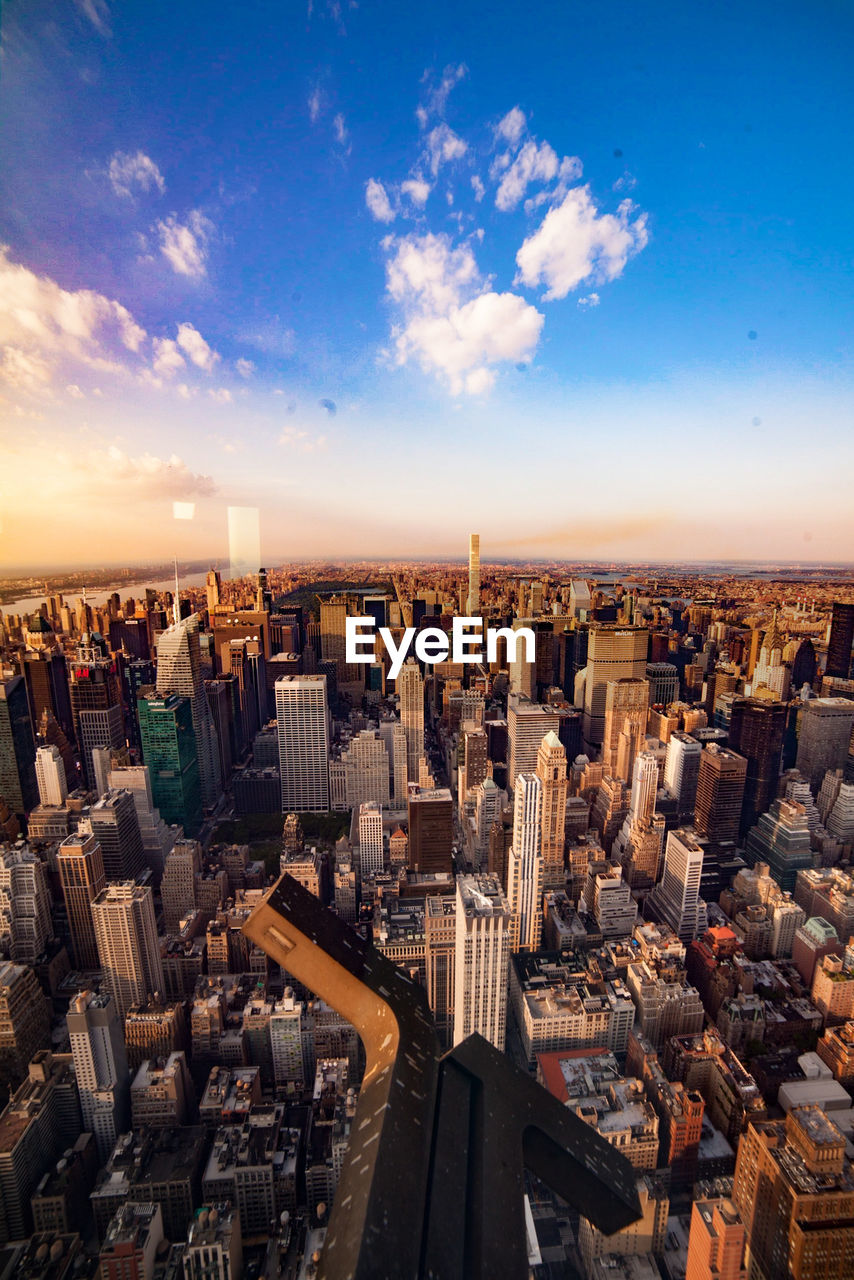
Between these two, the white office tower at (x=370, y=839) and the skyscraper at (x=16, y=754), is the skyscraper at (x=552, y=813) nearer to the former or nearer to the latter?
the white office tower at (x=370, y=839)

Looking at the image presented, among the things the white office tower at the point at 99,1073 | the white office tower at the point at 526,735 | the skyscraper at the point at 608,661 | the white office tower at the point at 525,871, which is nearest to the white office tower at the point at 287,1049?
the white office tower at the point at 99,1073

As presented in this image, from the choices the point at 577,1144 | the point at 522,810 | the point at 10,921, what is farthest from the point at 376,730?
the point at 577,1144

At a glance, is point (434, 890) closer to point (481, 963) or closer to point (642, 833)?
point (481, 963)

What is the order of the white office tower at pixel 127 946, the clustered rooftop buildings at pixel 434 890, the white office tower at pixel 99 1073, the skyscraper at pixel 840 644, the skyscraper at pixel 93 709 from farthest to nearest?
the skyscraper at pixel 840 644 < the skyscraper at pixel 93 709 < the white office tower at pixel 127 946 < the white office tower at pixel 99 1073 < the clustered rooftop buildings at pixel 434 890

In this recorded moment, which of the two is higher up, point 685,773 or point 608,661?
point 608,661

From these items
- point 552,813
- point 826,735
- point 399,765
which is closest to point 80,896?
point 399,765

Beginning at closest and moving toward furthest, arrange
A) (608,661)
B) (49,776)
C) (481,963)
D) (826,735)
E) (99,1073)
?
(99,1073), (481,963), (49,776), (826,735), (608,661)
